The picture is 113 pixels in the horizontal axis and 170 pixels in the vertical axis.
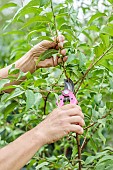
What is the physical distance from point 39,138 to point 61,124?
0.07 meters

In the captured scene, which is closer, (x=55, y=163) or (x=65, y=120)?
(x=65, y=120)

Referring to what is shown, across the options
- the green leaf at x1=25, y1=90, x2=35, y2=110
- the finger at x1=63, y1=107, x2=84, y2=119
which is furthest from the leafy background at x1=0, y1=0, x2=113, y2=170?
the finger at x1=63, y1=107, x2=84, y2=119

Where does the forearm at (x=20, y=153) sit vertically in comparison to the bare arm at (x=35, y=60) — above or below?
below

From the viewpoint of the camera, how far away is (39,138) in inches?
47.6

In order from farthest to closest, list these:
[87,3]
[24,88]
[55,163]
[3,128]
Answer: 1. [87,3]
2. [3,128]
3. [55,163]
4. [24,88]

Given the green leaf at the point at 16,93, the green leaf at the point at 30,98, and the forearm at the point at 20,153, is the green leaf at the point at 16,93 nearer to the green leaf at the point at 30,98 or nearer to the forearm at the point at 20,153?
the green leaf at the point at 30,98

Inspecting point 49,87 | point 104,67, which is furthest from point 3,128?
point 104,67

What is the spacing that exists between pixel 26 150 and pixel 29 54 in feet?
1.72

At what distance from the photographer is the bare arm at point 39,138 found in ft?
3.96

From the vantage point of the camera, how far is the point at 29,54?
5.38 ft

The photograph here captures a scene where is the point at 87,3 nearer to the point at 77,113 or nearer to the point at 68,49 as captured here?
the point at 68,49

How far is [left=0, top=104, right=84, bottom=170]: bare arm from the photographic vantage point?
1.21 metres

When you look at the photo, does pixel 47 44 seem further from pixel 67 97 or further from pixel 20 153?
pixel 20 153

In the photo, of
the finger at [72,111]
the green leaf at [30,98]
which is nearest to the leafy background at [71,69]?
the green leaf at [30,98]
